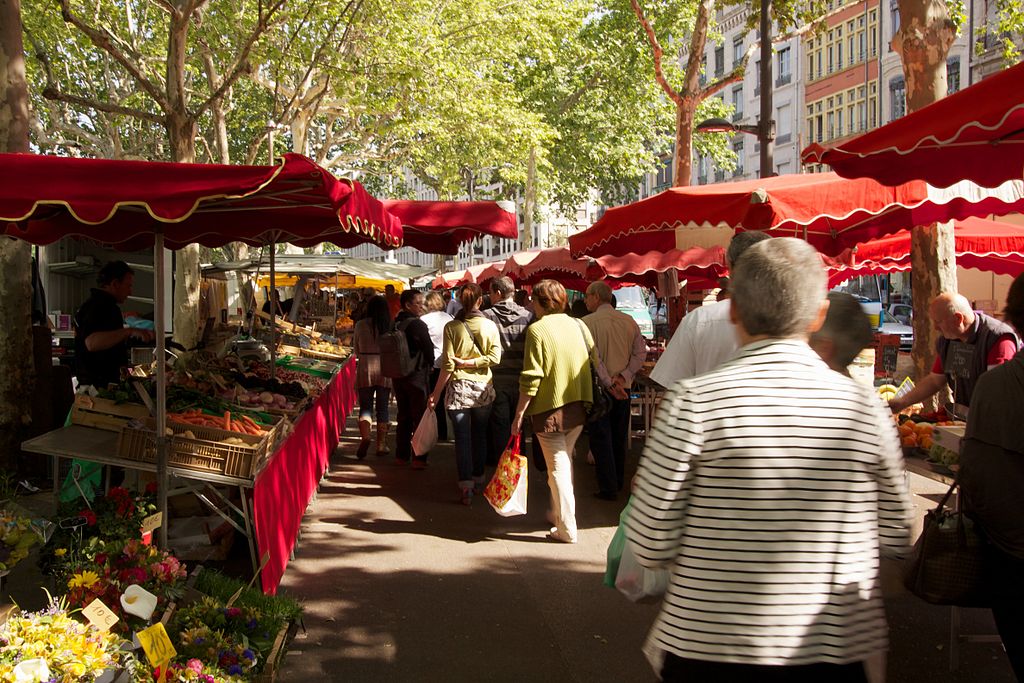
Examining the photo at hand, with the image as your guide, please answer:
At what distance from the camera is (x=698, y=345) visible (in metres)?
4.67

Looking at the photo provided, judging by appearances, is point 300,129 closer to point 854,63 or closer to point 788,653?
point 788,653

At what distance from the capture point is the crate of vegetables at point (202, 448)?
17.5 feet

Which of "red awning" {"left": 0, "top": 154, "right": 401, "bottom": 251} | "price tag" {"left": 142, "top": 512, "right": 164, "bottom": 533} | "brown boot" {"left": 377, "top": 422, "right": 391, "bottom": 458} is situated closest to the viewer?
→ "red awning" {"left": 0, "top": 154, "right": 401, "bottom": 251}

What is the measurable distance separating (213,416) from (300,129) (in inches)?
784

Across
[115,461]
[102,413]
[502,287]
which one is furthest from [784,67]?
[115,461]

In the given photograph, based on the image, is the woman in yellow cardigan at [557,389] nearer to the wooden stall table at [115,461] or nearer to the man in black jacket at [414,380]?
the wooden stall table at [115,461]

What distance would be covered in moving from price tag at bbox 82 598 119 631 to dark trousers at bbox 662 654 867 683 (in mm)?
2484

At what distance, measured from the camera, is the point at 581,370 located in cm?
698

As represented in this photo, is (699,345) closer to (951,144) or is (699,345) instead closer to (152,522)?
(951,144)

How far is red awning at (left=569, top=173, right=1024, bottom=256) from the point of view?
5969mm

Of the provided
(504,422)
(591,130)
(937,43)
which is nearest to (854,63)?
(591,130)

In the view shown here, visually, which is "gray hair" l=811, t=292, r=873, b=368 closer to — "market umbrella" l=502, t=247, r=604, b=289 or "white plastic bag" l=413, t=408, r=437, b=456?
"white plastic bag" l=413, t=408, r=437, b=456

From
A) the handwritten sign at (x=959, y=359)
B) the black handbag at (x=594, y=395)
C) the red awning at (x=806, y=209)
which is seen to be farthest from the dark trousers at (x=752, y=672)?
the black handbag at (x=594, y=395)

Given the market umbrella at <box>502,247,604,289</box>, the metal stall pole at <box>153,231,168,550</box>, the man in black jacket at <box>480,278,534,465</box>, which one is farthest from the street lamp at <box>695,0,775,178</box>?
the metal stall pole at <box>153,231,168,550</box>
